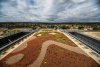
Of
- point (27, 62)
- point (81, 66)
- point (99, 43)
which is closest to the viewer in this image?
point (81, 66)

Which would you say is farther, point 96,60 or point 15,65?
point 96,60

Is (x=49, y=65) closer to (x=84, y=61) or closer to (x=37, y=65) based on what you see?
(x=37, y=65)

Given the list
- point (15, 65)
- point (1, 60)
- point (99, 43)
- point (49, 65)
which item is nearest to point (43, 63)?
point (49, 65)

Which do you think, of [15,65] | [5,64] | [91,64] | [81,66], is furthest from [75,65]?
[5,64]

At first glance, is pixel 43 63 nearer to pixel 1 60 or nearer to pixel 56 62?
pixel 56 62

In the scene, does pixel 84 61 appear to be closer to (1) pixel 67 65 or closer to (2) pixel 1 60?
(1) pixel 67 65

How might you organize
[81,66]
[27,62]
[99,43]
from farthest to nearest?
[99,43], [27,62], [81,66]

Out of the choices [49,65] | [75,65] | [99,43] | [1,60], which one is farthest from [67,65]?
[99,43]
